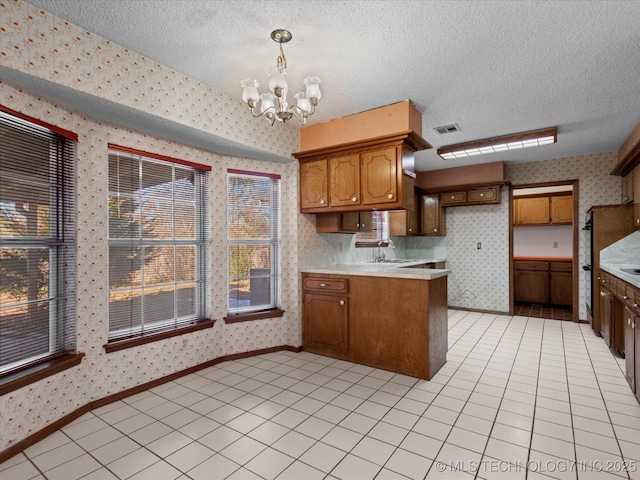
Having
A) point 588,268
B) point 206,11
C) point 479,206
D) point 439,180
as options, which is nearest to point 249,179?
point 206,11

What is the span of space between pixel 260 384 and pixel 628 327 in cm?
325

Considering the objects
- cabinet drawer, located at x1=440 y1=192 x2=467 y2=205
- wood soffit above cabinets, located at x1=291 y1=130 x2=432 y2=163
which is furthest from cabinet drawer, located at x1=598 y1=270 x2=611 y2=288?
wood soffit above cabinets, located at x1=291 y1=130 x2=432 y2=163

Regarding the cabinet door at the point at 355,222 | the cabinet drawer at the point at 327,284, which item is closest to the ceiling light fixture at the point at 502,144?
the cabinet door at the point at 355,222

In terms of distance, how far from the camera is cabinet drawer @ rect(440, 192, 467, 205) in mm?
6013

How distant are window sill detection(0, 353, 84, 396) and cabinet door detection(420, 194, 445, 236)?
18.4ft

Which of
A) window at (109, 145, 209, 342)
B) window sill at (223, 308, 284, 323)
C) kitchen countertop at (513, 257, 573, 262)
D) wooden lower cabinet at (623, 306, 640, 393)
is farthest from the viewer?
kitchen countertop at (513, 257, 573, 262)

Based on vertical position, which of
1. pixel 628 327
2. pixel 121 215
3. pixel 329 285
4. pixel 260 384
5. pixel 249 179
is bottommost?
pixel 260 384

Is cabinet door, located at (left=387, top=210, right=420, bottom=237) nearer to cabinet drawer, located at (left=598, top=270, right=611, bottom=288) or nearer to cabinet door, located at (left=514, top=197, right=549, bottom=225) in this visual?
cabinet door, located at (left=514, top=197, right=549, bottom=225)

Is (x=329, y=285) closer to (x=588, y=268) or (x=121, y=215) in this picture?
(x=121, y=215)

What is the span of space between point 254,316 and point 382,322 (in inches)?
55.8

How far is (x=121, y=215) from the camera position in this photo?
289 centimetres

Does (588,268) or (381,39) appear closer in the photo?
(381,39)

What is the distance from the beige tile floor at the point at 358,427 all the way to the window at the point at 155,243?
0.67 m

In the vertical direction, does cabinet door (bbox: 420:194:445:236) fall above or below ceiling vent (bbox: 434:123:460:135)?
below
